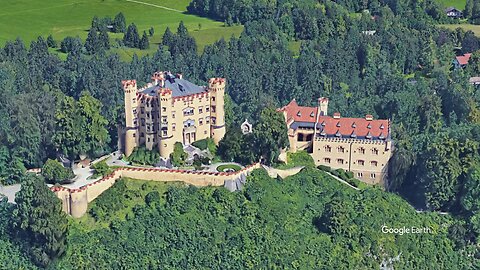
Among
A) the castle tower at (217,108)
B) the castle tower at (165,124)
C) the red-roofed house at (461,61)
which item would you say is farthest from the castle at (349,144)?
the red-roofed house at (461,61)

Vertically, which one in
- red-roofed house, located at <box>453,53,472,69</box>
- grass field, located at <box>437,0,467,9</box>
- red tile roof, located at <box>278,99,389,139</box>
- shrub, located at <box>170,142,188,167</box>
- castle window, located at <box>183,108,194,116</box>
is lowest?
shrub, located at <box>170,142,188,167</box>

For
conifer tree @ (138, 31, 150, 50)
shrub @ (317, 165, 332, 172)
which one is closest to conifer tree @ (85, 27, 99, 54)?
conifer tree @ (138, 31, 150, 50)

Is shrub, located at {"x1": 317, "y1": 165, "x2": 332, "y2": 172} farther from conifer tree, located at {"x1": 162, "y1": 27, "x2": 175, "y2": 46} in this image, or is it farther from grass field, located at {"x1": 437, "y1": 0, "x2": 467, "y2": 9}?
grass field, located at {"x1": 437, "y1": 0, "x2": 467, "y2": 9}

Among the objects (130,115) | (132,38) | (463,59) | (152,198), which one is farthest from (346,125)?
(132,38)

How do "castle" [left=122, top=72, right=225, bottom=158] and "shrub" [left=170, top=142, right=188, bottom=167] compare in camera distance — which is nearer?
"shrub" [left=170, top=142, right=188, bottom=167]

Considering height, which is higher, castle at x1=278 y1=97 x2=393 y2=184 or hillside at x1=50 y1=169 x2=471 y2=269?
castle at x1=278 y1=97 x2=393 y2=184

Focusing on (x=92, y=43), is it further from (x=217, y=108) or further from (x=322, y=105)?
(x=217, y=108)

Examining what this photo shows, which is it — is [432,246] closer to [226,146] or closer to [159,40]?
[226,146]
